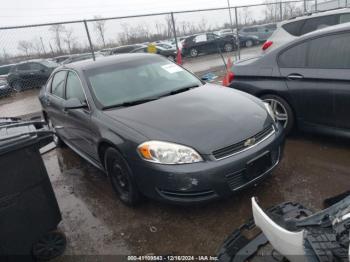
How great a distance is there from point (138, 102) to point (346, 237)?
8.47 ft

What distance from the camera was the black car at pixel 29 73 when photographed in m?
16.6

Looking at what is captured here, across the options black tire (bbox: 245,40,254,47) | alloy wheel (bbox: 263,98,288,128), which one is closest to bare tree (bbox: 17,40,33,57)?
alloy wheel (bbox: 263,98,288,128)

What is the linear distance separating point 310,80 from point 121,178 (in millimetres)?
2602

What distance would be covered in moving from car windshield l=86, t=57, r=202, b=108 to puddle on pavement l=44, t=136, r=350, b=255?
117 cm

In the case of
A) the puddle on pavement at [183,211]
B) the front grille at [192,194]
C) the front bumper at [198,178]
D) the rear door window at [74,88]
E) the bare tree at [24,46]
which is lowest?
the puddle on pavement at [183,211]

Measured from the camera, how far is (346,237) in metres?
1.54

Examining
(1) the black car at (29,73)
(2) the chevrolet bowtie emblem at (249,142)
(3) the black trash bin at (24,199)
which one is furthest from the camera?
(1) the black car at (29,73)

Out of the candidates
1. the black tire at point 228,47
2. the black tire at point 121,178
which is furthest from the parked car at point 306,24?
the black tire at point 228,47

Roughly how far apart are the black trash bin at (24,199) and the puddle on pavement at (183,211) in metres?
0.39

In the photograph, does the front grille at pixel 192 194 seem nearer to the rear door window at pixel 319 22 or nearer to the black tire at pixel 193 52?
the rear door window at pixel 319 22

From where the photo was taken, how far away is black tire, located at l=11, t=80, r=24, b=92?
17.0m

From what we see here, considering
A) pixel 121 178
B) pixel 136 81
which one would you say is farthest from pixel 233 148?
pixel 136 81

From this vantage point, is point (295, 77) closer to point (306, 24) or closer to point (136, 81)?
point (136, 81)

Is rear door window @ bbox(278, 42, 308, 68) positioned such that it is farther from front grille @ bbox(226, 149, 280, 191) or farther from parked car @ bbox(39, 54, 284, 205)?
front grille @ bbox(226, 149, 280, 191)
